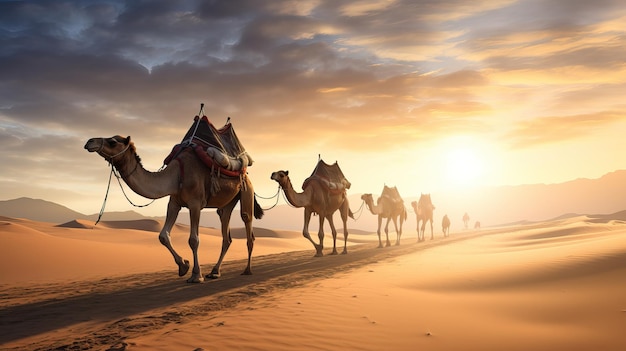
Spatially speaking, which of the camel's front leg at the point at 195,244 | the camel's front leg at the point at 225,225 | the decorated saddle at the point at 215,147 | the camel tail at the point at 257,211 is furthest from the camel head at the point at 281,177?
the camel's front leg at the point at 195,244

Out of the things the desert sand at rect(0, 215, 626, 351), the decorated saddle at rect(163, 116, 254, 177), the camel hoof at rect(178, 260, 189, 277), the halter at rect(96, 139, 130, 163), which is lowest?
the desert sand at rect(0, 215, 626, 351)

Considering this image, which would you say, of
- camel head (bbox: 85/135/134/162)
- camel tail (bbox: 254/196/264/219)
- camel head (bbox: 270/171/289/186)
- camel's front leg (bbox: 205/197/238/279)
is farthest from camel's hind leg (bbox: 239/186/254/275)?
camel head (bbox: 85/135/134/162)

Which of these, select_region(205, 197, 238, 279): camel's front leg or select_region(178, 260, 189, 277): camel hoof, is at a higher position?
select_region(205, 197, 238, 279): camel's front leg

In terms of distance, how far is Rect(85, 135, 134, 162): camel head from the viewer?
25.9 ft

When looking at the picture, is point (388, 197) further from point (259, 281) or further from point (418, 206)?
point (259, 281)

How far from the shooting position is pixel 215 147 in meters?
10.9

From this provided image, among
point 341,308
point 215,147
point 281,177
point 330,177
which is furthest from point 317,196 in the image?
point 341,308

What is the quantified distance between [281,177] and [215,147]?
4.06 metres

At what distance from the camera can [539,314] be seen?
6.45 metres

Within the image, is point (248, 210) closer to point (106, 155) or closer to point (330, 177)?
point (106, 155)

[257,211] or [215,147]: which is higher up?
[215,147]

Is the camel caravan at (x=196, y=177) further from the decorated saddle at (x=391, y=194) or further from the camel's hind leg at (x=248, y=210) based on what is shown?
the decorated saddle at (x=391, y=194)

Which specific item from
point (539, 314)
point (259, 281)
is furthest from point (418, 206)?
point (539, 314)

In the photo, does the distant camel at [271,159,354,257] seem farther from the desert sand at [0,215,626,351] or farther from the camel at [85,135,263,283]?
the desert sand at [0,215,626,351]
